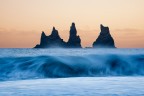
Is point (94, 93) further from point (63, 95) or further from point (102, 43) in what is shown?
point (102, 43)

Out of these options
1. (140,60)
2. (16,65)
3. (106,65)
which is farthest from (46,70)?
(140,60)

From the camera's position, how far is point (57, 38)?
151000 mm

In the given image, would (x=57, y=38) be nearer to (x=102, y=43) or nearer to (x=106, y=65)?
(x=102, y=43)

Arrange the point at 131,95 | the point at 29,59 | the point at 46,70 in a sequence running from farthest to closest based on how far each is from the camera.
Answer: the point at 29,59, the point at 46,70, the point at 131,95

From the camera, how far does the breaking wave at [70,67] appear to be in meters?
19.7

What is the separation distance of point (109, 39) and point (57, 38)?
81.3 feet

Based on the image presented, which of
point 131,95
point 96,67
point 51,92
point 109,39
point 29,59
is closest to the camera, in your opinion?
point 131,95

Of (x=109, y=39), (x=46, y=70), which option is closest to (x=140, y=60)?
(x=46, y=70)

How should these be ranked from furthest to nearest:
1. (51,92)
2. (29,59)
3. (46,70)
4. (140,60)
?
(140,60)
(29,59)
(46,70)
(51,92)

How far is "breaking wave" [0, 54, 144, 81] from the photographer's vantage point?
1970cm

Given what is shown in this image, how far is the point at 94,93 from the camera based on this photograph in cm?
640

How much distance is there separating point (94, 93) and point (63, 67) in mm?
14998

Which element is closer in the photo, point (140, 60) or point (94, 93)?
point (94, 93)

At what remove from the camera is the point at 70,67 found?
21672 millimetres
